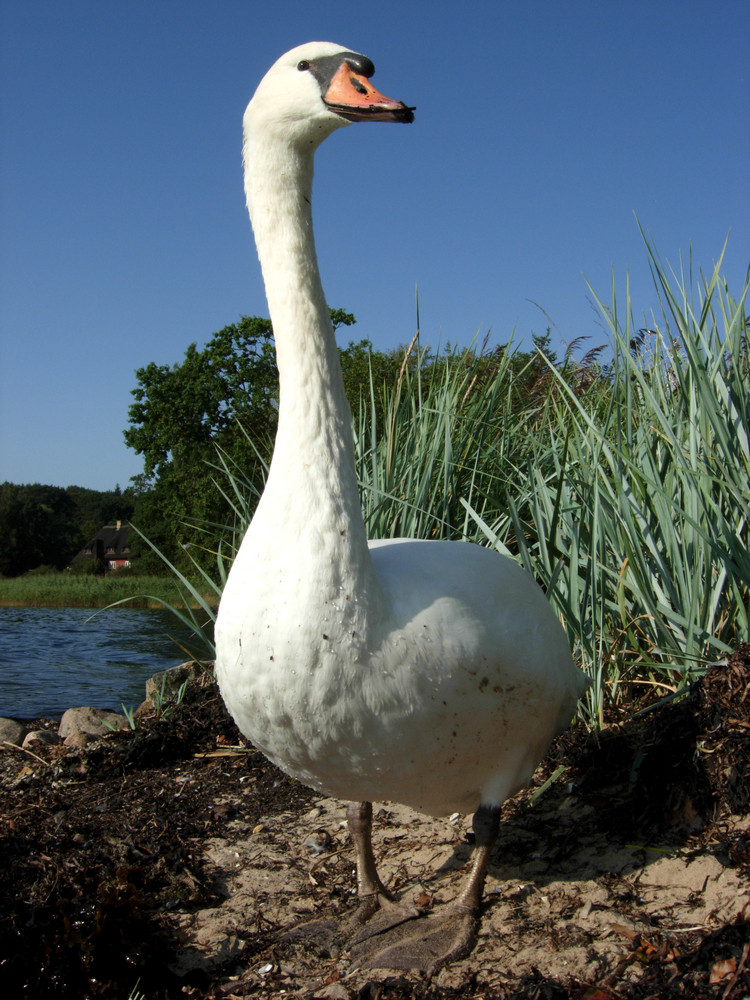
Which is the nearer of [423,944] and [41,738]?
[423,944]

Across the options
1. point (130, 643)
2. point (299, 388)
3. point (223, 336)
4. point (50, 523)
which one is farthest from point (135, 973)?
point (50, 523)

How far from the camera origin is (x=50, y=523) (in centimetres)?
5069

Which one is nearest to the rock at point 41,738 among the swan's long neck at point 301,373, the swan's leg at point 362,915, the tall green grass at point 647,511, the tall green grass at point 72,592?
the tall green grass at point 647,511

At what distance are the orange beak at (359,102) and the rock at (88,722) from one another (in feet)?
14.6

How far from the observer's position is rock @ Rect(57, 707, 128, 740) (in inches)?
206

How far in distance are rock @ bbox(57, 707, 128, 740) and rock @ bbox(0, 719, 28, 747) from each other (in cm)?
27

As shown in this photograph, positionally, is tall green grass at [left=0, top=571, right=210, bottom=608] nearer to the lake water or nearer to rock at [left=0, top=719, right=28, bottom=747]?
the lake water

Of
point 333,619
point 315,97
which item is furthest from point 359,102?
point 333,619

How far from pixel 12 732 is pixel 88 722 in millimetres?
512

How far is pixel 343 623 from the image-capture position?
74.7 inches

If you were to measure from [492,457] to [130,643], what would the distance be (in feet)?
38.9

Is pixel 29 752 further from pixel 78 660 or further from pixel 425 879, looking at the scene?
pixel 78 660

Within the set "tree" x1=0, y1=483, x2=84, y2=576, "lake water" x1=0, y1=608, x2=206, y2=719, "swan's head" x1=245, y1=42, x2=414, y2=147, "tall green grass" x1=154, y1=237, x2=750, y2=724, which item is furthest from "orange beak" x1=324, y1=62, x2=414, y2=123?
"tree" x1=0, y1=483, x2=84, y2=576

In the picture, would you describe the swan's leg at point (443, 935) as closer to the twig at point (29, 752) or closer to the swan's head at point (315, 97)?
the swan's head at point (315, 97)
